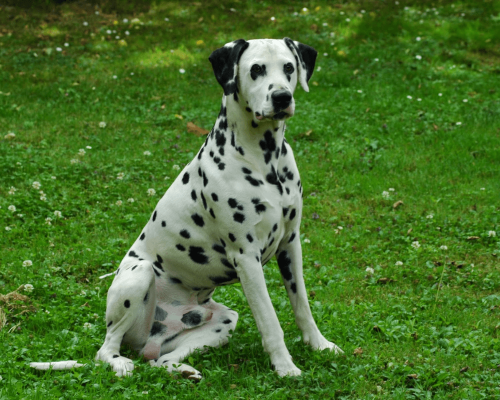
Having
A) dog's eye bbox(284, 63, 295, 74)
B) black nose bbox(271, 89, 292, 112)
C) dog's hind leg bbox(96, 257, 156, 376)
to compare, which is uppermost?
dog's eye bbox(284, 63, 295, 74)

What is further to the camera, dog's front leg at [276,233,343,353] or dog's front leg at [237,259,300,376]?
dog's front leg at [276,233,343,353]

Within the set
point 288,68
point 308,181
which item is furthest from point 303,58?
point 308,181

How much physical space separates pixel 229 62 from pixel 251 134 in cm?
52

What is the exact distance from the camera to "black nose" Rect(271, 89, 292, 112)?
151 inches

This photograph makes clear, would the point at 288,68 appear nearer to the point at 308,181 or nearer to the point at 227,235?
the point at 227,235

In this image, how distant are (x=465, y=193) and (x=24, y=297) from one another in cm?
542

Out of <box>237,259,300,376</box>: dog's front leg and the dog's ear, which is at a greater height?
the dog's ear

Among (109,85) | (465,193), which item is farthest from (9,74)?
(465,193)

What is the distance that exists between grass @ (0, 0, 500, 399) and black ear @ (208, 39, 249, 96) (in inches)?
79.4

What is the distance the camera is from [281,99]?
12.6 feet

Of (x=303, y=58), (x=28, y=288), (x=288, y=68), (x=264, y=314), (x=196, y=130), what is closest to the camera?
(x=288, y=68)

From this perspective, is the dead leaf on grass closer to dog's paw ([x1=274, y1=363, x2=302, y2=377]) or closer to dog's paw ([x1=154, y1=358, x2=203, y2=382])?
dog's paw ([x1=274, y1=363, x2=302, y2=377])

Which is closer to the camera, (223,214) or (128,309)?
(223,214)

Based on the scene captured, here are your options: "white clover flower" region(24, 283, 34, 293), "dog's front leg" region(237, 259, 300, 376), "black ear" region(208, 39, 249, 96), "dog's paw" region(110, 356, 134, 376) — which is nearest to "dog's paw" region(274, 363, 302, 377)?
"dog's front leg" region(237, 259, 300, 376)
